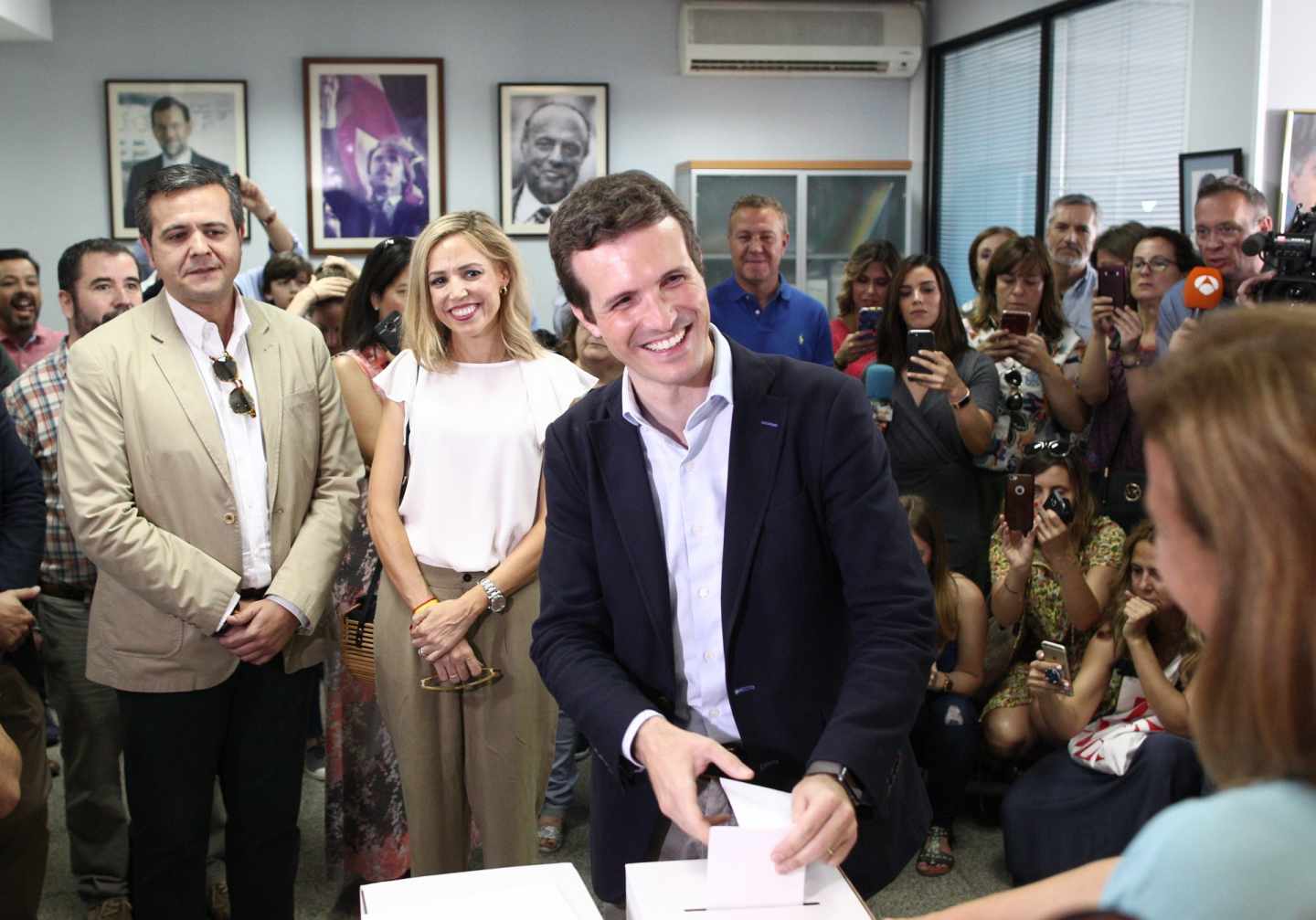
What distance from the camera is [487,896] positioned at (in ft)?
4.02

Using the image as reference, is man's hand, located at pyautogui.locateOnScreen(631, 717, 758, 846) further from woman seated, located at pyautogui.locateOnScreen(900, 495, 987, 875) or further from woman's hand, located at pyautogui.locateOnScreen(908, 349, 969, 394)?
woman's hand, located at pyautogui.locateOnScreen(908, 349, 969, 394)

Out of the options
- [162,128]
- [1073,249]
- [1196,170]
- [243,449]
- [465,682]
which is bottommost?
[465,682]

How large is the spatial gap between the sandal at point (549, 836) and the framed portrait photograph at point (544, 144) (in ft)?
14.4

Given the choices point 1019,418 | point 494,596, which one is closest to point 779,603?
point 494,596

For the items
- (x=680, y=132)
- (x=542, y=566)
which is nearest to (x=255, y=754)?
(x=542, y=566)

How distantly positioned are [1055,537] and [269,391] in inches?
75.4

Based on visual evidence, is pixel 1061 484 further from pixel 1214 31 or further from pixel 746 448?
pixel 1214 31

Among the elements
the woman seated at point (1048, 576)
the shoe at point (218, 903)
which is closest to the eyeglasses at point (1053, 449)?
the woman seated at point (1048, 576)

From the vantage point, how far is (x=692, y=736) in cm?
136

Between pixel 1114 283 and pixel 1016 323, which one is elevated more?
pixel 1114 283

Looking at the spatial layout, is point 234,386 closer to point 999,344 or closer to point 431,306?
point 431,306

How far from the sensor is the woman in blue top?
2.13ft

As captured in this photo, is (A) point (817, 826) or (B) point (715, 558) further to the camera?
(B) point (715, 558)

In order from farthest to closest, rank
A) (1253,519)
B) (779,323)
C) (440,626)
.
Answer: (779,323)
(440,626)
(1253,519)
